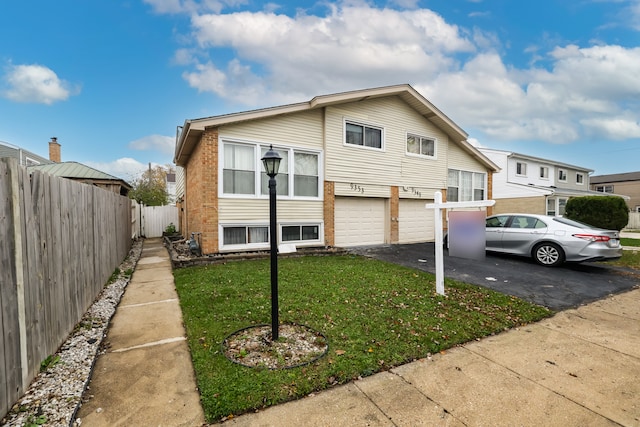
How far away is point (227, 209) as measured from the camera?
938 centimetres

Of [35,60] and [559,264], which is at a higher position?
[35,60]

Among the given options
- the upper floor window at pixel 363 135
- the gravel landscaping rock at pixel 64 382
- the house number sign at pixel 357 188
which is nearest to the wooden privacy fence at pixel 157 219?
the house number sign at pixel 357 188

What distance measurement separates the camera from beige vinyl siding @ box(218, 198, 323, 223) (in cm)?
938

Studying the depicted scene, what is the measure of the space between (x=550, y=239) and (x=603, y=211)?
8.16 m

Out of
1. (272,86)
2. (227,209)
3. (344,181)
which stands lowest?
(227,209)

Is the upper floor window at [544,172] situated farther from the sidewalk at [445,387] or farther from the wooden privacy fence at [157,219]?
the wooden privacy fence at [157,219]

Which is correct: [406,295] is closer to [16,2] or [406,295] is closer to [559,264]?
[559,264]

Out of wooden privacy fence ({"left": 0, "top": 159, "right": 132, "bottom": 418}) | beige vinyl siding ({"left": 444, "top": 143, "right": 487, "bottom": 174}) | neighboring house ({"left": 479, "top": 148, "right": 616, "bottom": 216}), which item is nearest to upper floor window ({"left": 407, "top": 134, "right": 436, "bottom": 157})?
beige vinyl siding ({"left": 444, "top": 143, "right": 487, "bottom": 174})

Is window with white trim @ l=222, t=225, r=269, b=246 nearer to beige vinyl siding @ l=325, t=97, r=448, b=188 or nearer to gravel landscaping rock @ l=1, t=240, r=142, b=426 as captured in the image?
beige vinyl siding @ l=325, t=97, r=448, b=188

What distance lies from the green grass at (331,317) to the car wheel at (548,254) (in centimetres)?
382

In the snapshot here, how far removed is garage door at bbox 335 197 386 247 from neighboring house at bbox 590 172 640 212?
43.3 meters

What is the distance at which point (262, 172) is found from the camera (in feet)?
32.4

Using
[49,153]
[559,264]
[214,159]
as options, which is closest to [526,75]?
[559,264]

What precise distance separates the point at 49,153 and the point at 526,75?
34326 millimetres
